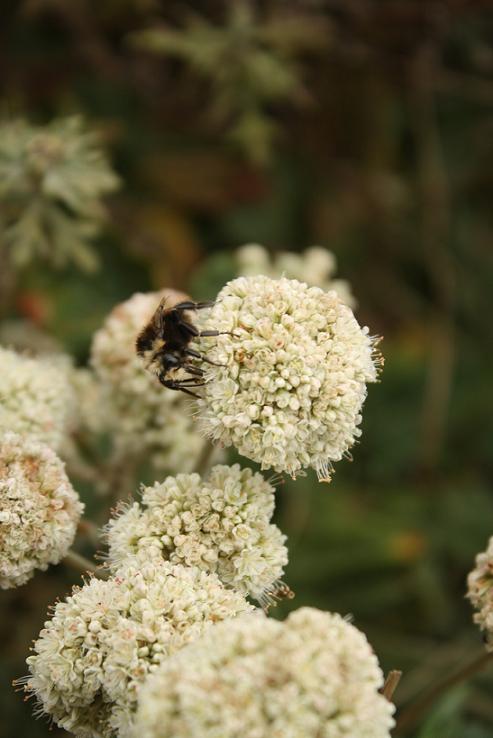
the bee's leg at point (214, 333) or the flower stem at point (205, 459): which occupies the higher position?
the bee's leg at point (214, 333)

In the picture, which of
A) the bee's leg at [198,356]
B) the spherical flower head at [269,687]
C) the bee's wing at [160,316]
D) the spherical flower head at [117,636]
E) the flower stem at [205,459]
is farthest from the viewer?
the flower stem at [205,459]

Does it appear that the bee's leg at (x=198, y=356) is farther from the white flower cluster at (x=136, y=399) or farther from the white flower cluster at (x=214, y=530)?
the white flower cluster at (x=136, y=399)

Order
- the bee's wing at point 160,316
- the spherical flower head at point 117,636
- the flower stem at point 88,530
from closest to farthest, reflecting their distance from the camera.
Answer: the spherical flower head at point 117,636 < the bee's wing at point 160,316 < the flower stem at point 88,530

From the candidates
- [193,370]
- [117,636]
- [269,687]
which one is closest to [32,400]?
[193,370]

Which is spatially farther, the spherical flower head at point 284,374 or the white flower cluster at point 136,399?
the white flower cluster at point 136,399

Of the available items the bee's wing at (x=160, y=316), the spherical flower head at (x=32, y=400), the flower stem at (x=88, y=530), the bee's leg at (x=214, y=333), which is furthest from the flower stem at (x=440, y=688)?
the spherical flower head at (x=32, y=400)

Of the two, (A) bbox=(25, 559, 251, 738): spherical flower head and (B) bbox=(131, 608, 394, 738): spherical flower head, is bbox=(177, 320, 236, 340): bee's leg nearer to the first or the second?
(A) bbox=(25, 559, 251, 738): spherical flower head

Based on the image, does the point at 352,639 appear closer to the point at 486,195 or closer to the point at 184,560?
the point at 184,560

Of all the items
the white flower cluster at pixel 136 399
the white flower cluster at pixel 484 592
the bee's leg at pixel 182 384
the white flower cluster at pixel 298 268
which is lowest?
the white flower cluster at pixel 484 592

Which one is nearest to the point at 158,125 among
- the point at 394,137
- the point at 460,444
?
the point at 394,137
